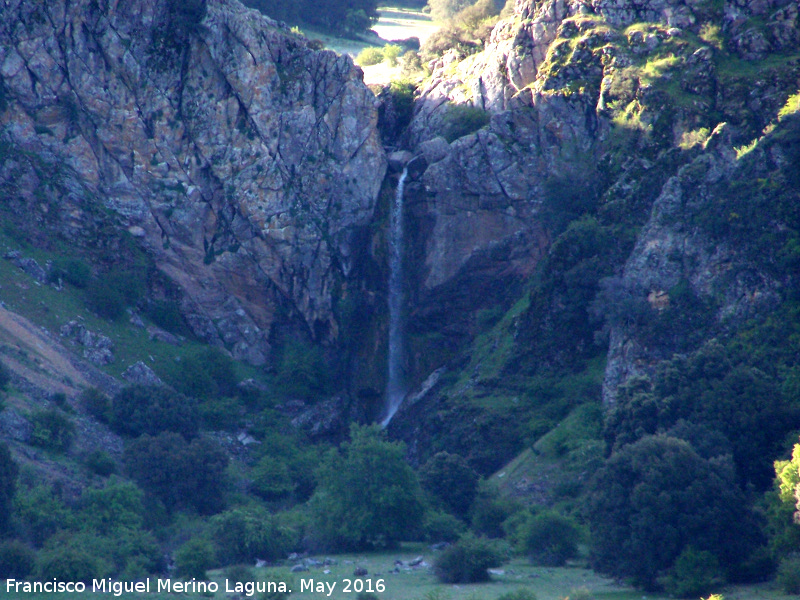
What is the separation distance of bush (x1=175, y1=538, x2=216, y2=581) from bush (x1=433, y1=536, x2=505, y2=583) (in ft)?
25.8

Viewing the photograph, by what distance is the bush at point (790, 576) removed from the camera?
24719 millimetres

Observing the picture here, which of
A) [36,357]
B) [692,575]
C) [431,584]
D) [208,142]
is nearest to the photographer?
Answer: [692,575]

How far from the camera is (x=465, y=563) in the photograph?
29.9 m

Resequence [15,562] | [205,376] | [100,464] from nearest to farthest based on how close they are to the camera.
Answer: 1. [15,562]
2. [100,464]
3. [205,376]

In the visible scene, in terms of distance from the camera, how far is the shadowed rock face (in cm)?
6034

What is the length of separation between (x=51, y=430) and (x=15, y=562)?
17.9m

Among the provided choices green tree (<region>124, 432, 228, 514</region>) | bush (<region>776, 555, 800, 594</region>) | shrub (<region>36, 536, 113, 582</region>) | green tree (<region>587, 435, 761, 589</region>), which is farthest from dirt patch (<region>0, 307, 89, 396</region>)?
bush (<region>776, 555, 800, 594</region>)

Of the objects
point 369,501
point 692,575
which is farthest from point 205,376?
point 692,575

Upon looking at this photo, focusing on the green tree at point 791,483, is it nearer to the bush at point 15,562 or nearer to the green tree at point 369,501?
the green tree at point 369,501

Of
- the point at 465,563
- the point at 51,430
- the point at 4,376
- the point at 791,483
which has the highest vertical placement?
the point at 4,376

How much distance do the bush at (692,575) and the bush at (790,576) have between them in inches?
77.7

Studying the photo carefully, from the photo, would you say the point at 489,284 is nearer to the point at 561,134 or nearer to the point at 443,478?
the point at 561,134

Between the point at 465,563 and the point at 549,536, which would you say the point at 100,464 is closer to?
the point at 465,563

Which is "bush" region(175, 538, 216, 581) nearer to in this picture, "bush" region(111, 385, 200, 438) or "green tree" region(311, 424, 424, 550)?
"green tree" region(311, 424, 424, 550)
